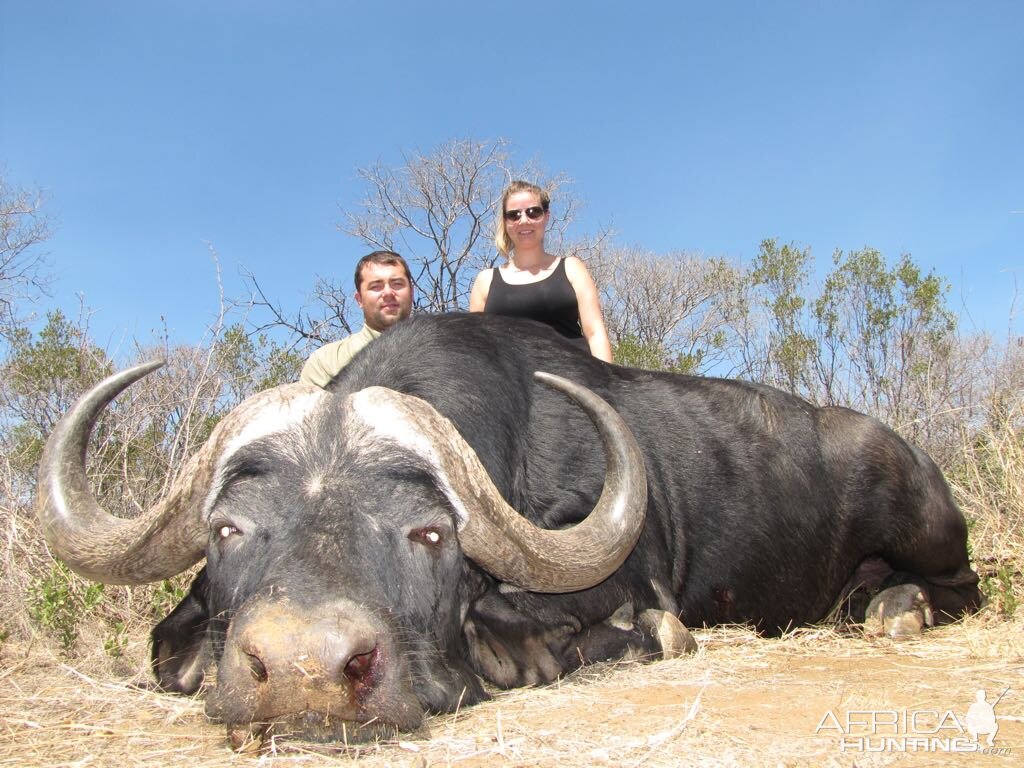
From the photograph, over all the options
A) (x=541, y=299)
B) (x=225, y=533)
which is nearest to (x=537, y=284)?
(x=541, y=299)

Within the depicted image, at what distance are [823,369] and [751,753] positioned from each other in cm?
1290

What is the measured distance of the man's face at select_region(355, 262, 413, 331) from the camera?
237 inches

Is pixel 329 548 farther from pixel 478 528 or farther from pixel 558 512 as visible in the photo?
pixel 558 512

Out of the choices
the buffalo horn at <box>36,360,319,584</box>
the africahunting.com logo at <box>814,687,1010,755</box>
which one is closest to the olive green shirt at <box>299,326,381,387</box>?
the buffalo horn at <box>36,360,319,584</box>

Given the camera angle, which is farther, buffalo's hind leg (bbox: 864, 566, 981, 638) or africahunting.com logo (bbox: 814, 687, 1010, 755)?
buffalo's hind leg (bbox: 864, 566, 981, 638)

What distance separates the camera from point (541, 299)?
19.9 feet

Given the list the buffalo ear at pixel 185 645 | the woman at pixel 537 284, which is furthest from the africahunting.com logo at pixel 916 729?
the woman at pixel 537 284

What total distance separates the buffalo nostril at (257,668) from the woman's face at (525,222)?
4.33m

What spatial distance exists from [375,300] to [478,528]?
3.41 meters

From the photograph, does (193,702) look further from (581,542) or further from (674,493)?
(674,493)

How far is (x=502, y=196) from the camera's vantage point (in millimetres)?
6250

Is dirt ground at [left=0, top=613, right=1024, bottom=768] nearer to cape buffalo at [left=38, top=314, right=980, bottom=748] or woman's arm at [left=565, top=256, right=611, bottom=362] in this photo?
cape buffalo at [left=38, top=314, right=980, bottom=748]

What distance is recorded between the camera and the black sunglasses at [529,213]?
610cm

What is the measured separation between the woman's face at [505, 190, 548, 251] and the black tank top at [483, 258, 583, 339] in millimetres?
255
